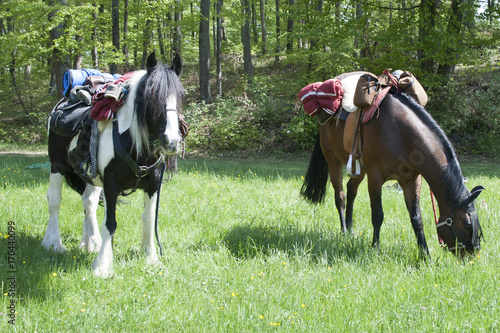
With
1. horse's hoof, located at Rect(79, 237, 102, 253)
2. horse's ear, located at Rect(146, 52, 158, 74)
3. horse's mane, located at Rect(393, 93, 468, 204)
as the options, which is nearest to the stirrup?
horse's mane, located at Rect(393, 93, 468, 204)

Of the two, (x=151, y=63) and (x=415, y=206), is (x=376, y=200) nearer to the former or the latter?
(x=415, y=206)

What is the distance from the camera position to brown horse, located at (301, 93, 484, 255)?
3912 mm

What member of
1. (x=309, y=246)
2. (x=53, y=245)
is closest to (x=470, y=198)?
(x=309, y=246)

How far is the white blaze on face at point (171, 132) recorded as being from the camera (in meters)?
3.53

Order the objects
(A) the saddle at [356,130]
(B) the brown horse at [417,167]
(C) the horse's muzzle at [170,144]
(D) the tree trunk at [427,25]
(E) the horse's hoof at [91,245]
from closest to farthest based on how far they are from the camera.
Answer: (C) the horse's muzzle at [170,144] → (B) the brown horse at [417,167] → (A) the saddle at [356,130] → (E) the horse's hoof at [91,245] → (D) the tree trunk at [427,25]

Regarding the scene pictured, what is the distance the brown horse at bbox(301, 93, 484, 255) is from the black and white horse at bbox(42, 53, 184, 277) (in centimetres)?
222

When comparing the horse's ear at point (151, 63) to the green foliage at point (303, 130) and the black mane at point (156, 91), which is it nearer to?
the black mane at point (156, 91)

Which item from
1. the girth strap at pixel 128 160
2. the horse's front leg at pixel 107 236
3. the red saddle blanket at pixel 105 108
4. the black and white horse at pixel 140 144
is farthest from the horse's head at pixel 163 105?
the horse's front leg at pixel 107 236

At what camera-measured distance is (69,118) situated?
4.64m

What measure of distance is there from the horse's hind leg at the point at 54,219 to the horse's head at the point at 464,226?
4.31 metres

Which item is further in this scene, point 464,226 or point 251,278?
point 464,226

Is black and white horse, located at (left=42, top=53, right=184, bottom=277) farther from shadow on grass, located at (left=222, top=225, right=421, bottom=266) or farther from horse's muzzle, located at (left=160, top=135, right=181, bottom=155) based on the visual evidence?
shadow on grass, located at (left=222, top=225, right=421, bottom=266)

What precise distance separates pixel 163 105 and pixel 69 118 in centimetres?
162

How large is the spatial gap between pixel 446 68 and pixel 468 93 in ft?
4.77
